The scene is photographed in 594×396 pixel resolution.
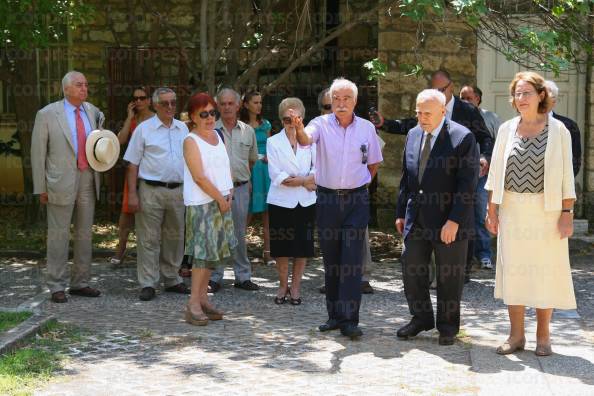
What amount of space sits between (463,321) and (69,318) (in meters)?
3.23

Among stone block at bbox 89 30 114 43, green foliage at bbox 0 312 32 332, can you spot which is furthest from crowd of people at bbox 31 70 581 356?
stone block at bbox 89 30 114 43

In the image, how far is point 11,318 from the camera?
299 inches

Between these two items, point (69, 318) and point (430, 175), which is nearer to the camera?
point (430, 175)

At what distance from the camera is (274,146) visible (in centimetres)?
829

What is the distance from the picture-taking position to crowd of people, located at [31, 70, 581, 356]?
6.57 metres

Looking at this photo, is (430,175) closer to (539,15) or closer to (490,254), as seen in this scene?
(490,254)

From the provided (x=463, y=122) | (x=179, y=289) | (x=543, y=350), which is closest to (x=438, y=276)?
(x=543, y=350)

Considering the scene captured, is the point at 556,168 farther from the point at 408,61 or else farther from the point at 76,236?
the point at 408,61

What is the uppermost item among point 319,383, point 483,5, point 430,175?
point 483,5

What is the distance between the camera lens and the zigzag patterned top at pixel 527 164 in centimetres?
648

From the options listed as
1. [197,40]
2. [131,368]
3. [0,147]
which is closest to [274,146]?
[131,368]

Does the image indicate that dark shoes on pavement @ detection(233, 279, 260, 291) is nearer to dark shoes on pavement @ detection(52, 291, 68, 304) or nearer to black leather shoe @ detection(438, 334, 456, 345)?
dark shoes on pavement @ detection(52, 291, 68, 304)

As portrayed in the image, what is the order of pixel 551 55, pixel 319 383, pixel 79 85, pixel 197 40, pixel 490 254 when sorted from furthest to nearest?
1. pixel 197 40
2. pixel 490 254
3. pixel 551 55
4. pixel 79 85
5. pixel 319 383

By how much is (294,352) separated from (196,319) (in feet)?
3.71
